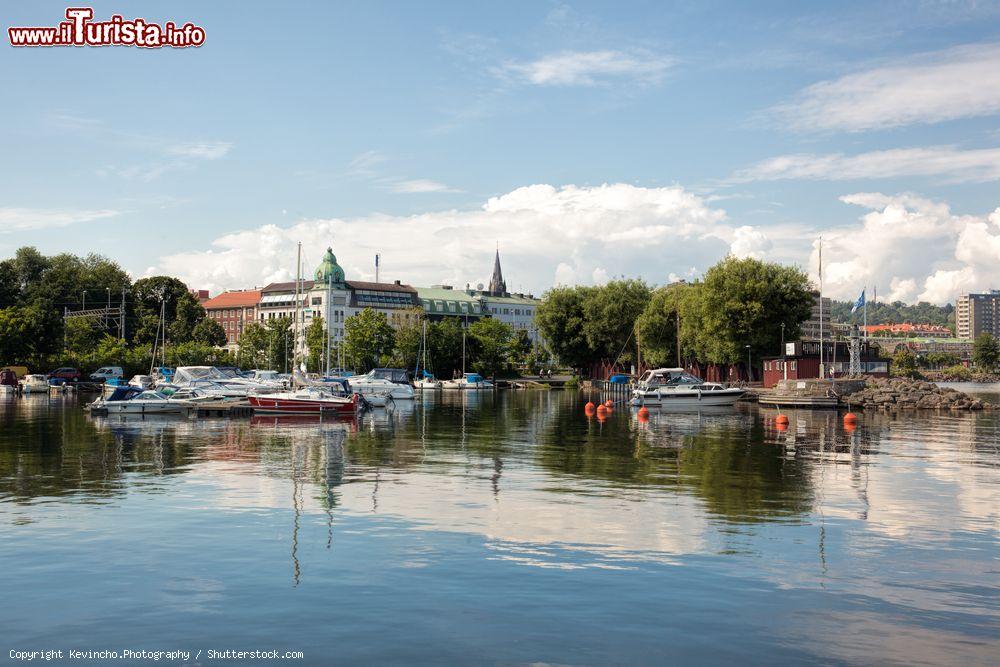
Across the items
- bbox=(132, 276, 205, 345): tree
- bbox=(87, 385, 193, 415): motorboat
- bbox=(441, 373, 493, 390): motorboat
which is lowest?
bbox=(441, 373, 493, 390): motorboat

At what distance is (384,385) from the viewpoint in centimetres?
9250

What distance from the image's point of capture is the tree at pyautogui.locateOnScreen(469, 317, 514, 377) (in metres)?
177

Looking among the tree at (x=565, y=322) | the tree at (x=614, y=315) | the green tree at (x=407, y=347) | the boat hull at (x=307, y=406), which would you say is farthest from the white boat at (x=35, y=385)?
the tree at (x=614, y=315)

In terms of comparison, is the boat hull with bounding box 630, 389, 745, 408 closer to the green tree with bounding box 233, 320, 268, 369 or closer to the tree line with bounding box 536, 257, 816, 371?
the tree line with bounding box 536, 257, 816, 371

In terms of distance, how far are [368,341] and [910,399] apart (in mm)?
101524

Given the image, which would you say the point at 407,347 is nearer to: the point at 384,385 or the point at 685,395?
the point at 384,385

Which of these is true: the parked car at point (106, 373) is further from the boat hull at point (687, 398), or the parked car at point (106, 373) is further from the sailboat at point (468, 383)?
the boat hull at point (687, 398)

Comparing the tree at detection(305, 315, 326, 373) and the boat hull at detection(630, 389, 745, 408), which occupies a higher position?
the tree at detection(305, 315, 326, 373)

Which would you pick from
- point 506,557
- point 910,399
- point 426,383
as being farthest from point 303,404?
point 426,383

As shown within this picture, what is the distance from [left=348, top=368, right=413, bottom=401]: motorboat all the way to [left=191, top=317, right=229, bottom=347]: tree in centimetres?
6584

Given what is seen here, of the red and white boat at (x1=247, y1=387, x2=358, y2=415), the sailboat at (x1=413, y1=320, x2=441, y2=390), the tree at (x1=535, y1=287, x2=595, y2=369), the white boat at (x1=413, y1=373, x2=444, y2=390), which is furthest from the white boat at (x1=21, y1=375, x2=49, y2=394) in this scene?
the tree at (x1=535, y1=287, x2=595, y2=369)

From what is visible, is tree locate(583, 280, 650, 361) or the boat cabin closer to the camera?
the boat cabin

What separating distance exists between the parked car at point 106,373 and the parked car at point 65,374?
2.32 meters

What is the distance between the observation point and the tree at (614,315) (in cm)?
14738
